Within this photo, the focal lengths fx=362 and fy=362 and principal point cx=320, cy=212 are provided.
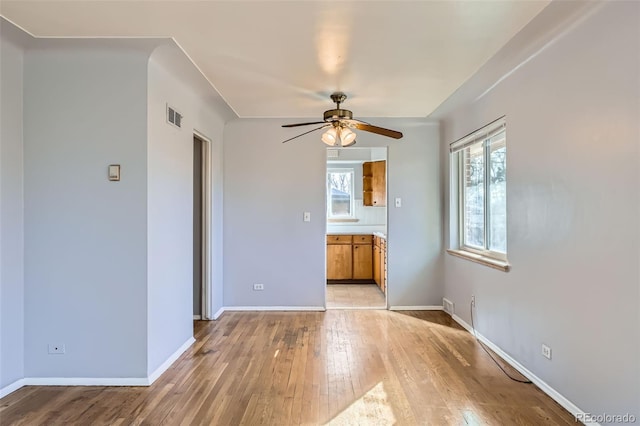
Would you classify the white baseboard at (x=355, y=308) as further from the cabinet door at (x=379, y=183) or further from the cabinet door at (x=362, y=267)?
the cabinet door at (x=379, y=183)

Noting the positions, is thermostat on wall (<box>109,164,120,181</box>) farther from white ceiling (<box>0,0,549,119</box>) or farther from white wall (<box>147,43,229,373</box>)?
white ceiling (<box>0,0,549,119</box>)

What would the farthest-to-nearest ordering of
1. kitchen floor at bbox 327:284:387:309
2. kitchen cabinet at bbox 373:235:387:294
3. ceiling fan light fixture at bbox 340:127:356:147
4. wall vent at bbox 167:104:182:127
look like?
kitchen cabinet at bbox 373:235:387:294
kitchen floor at bbox 327:284:387:309
ceiling fan light fixture at bbox 340:127:356:147
wall vent at bbox 167:104:182:127

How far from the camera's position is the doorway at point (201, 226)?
4.26 metres

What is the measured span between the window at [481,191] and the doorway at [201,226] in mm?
2989

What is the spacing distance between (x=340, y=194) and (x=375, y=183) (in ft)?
3.80

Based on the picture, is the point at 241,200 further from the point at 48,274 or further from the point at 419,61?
the point at 419,61

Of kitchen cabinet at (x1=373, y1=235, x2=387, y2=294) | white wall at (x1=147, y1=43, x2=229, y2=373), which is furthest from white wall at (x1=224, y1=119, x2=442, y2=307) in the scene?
white wall at (x1=147, y1=43, x2=229, y2=373)

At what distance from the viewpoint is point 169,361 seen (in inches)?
119

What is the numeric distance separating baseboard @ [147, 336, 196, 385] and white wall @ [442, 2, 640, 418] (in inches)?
112

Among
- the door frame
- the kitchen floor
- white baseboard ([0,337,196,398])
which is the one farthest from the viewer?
the kitchen floor

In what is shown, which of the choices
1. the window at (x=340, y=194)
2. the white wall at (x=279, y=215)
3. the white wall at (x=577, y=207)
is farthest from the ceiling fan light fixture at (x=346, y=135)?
the window at (x=340, y=194)

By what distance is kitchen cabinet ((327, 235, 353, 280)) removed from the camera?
642 cm

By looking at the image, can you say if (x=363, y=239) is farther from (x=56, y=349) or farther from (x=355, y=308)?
(x=56, y=349)

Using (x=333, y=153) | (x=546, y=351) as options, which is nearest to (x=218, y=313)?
(x=333, y=153)
